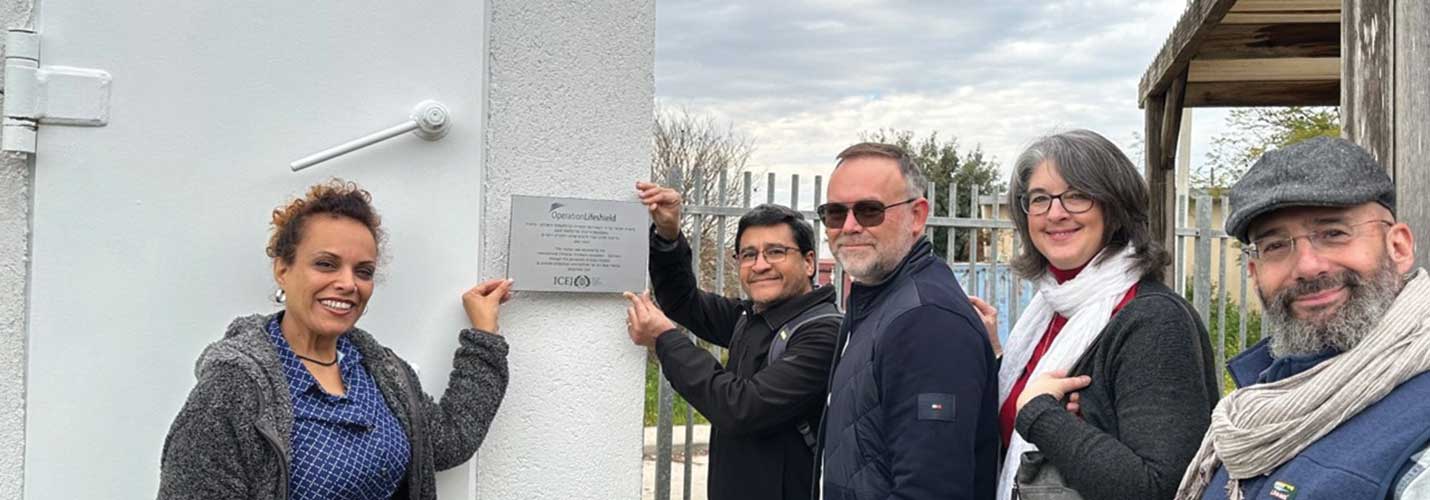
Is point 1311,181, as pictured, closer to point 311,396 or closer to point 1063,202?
point 1063,202

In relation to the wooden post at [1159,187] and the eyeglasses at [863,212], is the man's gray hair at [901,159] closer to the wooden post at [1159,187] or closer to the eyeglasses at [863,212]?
the eyeglasses at [863,212]

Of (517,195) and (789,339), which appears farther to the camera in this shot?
(789,339)

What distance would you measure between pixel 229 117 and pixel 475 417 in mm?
922

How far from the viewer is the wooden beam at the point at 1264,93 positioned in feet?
21.6

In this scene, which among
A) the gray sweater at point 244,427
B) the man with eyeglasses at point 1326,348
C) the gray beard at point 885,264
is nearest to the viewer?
the man with eyeglasses at point 1326,348

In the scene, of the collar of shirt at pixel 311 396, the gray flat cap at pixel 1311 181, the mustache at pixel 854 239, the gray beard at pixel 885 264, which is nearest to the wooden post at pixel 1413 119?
the gray flat cap at pixel 1311 181

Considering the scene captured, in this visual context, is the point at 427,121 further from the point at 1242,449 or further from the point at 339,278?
the point at 1242,449

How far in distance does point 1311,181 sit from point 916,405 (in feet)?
3.10

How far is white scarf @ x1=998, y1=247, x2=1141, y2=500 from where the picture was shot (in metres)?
2.27

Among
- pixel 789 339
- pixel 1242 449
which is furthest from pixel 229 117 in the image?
pixel 1242 449

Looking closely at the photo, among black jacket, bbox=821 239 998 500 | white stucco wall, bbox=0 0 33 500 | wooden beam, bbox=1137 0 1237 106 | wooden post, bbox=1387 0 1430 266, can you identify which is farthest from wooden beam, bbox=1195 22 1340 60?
white stucco wall, bbox=0 0 33 500

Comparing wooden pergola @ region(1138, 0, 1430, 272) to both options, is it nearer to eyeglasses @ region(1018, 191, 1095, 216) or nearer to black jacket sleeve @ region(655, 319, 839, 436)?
eyeglasses @ region(1018, 191, 1095, 216)

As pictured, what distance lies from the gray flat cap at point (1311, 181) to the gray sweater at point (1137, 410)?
33 cm

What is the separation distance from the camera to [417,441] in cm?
223
